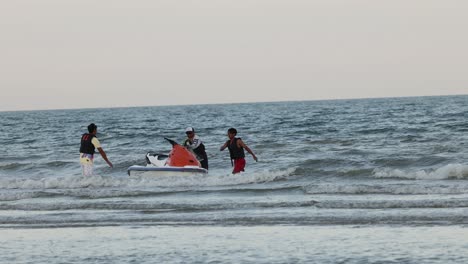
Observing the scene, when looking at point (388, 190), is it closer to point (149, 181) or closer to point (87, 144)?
point (149, 181)

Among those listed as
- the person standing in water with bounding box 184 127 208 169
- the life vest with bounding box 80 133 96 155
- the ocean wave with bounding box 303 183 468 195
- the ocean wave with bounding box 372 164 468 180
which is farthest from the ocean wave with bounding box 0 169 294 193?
the ocean wave with bounding box 303 183 468 195

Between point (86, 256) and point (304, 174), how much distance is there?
12.9 m

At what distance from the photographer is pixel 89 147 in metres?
18.5

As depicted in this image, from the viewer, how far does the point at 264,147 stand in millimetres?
32969

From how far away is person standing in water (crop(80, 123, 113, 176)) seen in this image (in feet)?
60.1

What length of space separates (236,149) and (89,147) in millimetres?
3150

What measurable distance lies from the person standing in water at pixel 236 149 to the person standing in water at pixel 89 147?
2.60 m

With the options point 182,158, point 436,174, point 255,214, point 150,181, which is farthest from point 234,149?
point 255,214

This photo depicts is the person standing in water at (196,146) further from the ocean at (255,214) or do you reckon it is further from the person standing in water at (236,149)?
the person standing in water at (236,149)

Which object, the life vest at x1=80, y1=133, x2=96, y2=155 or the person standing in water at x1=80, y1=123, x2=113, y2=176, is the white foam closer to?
the person standing in water at x1=80, y1=123, x2=113, y2=176

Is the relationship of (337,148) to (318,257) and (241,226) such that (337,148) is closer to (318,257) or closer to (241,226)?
(241,226)

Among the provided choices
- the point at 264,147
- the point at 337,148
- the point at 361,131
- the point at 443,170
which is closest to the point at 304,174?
the point at 443,170

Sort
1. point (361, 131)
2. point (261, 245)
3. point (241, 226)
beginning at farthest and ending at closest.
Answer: point (361, 131), point (241, 226), point (261, 245)

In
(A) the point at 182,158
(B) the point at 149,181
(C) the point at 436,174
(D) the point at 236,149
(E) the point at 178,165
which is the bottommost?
(B) the point at 149,181
